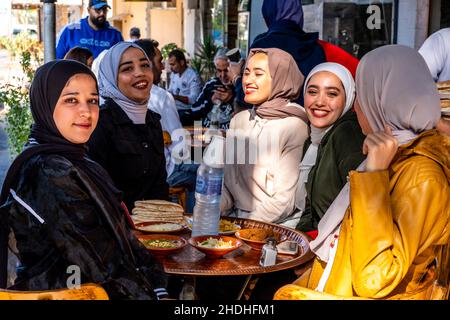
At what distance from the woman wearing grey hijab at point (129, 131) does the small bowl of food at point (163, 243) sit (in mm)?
718

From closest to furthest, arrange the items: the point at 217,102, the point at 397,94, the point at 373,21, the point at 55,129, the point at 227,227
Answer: the point at 397,94, the point at 55,129, the point at 227,227, the point at 373,21, the point at 217,102

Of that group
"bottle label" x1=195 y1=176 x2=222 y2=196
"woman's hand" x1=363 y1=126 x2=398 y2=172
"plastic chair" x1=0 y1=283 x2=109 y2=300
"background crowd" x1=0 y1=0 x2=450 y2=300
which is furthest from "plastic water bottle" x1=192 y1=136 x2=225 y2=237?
"woman's hand" x1=363 y1=126 x2=398 y2=172

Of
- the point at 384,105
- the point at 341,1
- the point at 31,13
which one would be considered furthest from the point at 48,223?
the point at 31,13

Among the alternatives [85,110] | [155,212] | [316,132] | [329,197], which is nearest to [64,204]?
[85,110]

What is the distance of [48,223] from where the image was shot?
2.18 meters

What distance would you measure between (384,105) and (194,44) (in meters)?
16.2

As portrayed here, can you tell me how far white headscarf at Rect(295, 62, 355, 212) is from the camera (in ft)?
11.6

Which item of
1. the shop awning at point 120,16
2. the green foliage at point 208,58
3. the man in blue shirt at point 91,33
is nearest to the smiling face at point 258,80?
the man in blue shirt at point 91,33

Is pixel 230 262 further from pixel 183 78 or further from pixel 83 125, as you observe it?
pixel 183 78

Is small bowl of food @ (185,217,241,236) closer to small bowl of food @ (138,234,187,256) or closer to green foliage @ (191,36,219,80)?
small bowl of food @ (138,234,187,256)

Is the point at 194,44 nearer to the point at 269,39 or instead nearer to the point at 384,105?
the point at 269,39

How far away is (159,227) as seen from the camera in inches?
130

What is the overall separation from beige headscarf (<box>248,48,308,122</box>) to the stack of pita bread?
2.72 ft

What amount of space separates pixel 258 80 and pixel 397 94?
5.45 ft
